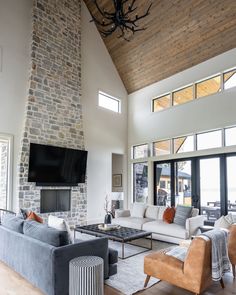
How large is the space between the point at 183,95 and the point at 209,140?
1.85 meters

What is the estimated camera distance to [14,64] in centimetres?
721

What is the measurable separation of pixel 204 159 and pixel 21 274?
19.4 feet

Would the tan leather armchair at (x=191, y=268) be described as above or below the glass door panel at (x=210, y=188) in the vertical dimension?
below

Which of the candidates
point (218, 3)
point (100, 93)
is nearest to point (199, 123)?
point (218, 3)

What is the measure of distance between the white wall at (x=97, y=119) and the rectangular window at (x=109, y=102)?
0.17 metres

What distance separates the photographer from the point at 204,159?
772 cm

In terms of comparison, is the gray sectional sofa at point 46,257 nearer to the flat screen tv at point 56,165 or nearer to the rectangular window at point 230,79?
the flat screen tv at point 56,165

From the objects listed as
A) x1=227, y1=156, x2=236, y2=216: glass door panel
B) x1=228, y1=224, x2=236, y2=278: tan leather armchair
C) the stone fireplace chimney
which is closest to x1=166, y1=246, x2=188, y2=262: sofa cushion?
x1=228, y1=224, x2=236, y2=278: tan leather armchair

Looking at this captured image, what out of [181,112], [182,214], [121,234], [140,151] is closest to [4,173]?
[121,234]

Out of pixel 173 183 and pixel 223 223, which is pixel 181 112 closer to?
pixel 173 183

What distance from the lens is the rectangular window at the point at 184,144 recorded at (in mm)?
8106

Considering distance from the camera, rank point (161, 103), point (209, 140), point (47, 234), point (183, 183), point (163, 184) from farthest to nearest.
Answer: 1. point (161, 103)
2. point (163, 184)
3. point (183, 183)
4. point (209, 140)
5. point (47, 234)

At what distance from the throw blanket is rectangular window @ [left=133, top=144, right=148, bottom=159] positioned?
20.1ft

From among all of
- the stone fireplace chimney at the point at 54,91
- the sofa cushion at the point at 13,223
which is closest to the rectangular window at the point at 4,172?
the stone fireplace chimney at the point at 54,91
